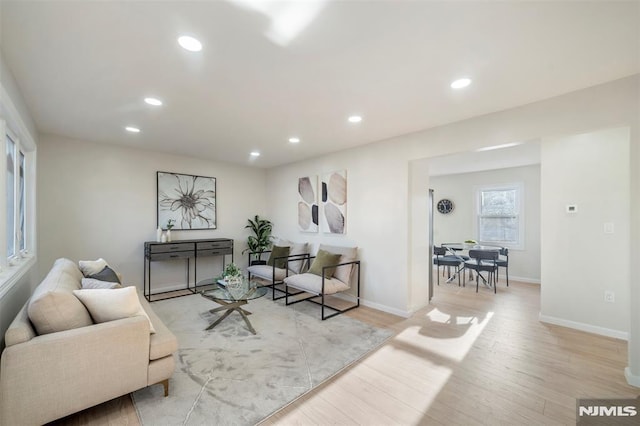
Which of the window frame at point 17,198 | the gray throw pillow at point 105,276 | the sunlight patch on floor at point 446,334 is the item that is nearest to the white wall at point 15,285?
the window frame at point 17,198

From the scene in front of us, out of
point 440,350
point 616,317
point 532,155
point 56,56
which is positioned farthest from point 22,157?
point 532,155

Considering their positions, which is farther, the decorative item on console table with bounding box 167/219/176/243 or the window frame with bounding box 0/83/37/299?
the decorative item on console table with bounding box 167/219/176/243

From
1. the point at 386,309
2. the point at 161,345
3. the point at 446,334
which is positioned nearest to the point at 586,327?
the point at 446,334

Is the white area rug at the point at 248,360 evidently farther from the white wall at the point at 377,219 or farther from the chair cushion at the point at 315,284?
the white wall at the point at 377,219

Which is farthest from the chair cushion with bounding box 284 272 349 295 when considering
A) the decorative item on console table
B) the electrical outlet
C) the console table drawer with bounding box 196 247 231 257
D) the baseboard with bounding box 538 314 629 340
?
the electrical outlet

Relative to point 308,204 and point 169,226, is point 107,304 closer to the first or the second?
point 169,226

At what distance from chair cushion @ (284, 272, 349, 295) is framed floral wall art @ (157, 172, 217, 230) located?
2.39m

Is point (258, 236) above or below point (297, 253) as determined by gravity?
above

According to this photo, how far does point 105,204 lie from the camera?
4379 mm

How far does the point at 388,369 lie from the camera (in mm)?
2438

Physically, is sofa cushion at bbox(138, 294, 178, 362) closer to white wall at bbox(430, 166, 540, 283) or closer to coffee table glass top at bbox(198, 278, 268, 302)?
coffee table glass top at bbox(198, 278, 268, 302)

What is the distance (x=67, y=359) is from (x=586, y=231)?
5146 millimetres

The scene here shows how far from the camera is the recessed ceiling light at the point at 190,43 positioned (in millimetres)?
1764

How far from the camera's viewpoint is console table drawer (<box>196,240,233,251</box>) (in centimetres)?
499
